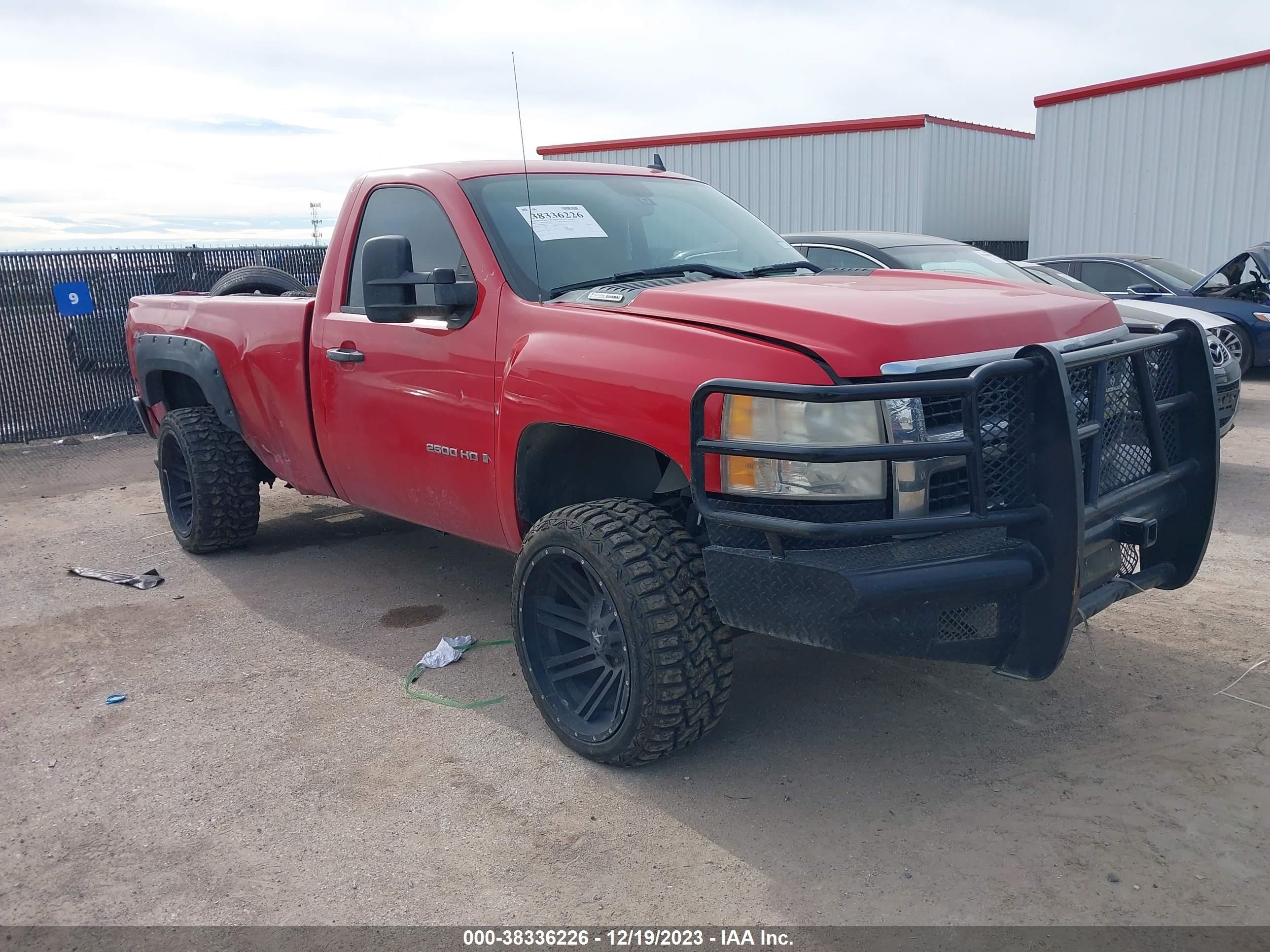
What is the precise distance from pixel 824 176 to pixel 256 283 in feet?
43.6

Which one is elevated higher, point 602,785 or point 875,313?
point 875,313

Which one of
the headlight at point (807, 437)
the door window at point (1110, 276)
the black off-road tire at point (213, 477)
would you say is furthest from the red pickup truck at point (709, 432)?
the door window at point (1110, 276)

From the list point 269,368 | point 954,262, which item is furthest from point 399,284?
point 954,262

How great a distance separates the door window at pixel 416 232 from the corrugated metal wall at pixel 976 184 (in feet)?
47.3

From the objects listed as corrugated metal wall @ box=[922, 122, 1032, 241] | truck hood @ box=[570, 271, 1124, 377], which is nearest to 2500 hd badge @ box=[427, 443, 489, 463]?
truck hood @ box=[570, 271, 1124, 377]

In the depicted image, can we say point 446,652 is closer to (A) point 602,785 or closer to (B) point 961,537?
(A) point 602,785

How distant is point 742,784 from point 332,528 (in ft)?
13.4

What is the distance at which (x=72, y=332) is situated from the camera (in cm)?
1064

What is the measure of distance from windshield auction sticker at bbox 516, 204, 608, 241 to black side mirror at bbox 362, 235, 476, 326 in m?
0.36

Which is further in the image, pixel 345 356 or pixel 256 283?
pixel 256 283

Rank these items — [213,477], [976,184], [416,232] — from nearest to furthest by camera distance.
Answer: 1. [416,232]
2. [213,477]
3. [976,184]

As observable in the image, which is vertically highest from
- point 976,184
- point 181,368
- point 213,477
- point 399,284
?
point 976,184

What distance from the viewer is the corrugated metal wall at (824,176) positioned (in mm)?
17406

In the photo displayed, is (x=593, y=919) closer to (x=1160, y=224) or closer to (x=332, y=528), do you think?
(x=332, y=528)
